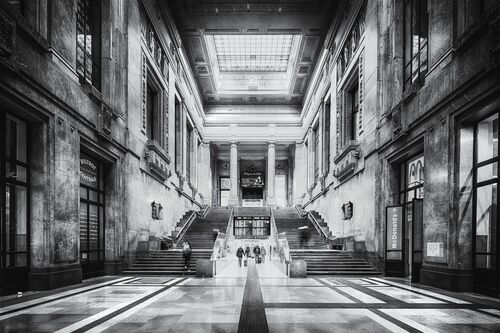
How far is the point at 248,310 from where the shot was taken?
6.73 meters

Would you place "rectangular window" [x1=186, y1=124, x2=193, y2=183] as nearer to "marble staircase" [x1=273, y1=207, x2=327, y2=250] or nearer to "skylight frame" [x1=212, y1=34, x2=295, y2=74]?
"skylight frame" [x1=212, y1=34, x2=295, y2=74]

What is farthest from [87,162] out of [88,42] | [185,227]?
[185,227]

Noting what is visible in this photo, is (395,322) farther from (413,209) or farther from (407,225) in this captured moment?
(407,225)

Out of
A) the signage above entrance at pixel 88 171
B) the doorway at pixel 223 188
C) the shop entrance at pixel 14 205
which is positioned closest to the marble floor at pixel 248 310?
the shop entrance at pixel 14 205

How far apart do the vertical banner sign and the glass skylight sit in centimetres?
1637

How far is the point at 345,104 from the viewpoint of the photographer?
60.9 ft

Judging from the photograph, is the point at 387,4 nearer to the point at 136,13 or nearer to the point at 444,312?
the point at 136,13

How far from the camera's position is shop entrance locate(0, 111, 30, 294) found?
326 inches

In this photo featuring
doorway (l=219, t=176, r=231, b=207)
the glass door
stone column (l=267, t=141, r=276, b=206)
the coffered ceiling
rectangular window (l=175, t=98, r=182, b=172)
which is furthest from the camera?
doorway (l=219, t=176, r=231, b=207)

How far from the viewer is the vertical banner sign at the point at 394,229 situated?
11.8 metres

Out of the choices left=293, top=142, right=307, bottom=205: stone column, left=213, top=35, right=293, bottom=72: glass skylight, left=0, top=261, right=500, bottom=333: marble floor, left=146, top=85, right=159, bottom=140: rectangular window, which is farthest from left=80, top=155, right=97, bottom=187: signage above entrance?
left=293, top=142, right=307, bottom=205: stone column

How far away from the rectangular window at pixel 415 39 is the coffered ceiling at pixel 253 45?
A: 7.91 meters

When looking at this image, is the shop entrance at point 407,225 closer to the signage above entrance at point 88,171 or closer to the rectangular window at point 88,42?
the signage above entrance at point 88,171

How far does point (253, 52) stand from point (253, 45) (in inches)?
45.8
